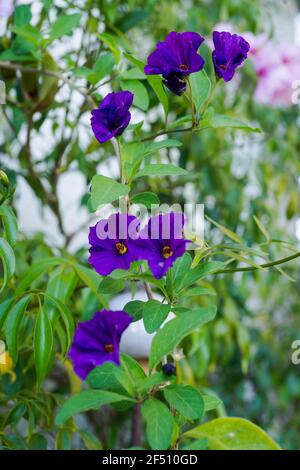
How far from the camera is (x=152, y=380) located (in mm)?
534

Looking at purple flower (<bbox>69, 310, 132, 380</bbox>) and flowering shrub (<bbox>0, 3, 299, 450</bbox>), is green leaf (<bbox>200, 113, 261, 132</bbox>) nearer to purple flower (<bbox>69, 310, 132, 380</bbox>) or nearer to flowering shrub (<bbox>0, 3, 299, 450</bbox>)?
flowering shrub (<bbox>0, 3, 299, 450</bbox>)

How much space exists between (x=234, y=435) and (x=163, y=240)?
247 millimetres

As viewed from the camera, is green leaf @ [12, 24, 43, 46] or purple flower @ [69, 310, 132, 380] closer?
purple flower @ [69, 310, 132, 380]

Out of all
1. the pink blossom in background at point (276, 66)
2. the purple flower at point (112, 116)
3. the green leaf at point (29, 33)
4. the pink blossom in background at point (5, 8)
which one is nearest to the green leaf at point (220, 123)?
the purple flower at point (112, 116)

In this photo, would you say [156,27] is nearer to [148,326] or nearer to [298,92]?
[298,92]

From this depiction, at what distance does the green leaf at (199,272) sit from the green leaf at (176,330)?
0.18 feet

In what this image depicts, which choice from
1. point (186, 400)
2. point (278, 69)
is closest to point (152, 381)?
point (186, 400)

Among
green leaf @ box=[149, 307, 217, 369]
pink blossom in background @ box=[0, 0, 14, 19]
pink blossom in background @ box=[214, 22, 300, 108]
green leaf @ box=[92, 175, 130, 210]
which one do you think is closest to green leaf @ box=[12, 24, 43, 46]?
pink blossom in background @ box=[0, 0, 14, 19]

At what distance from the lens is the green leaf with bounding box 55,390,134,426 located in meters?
0.50

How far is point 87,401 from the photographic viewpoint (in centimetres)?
51

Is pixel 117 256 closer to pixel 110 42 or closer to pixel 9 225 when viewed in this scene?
Answer: pixel 9 225

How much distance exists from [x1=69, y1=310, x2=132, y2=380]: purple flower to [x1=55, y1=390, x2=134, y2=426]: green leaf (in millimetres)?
32

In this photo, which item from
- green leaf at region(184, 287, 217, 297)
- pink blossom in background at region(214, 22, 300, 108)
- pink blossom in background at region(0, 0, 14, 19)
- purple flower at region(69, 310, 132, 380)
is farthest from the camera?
pink blossom in background at region(214, 22, 300, 108)
